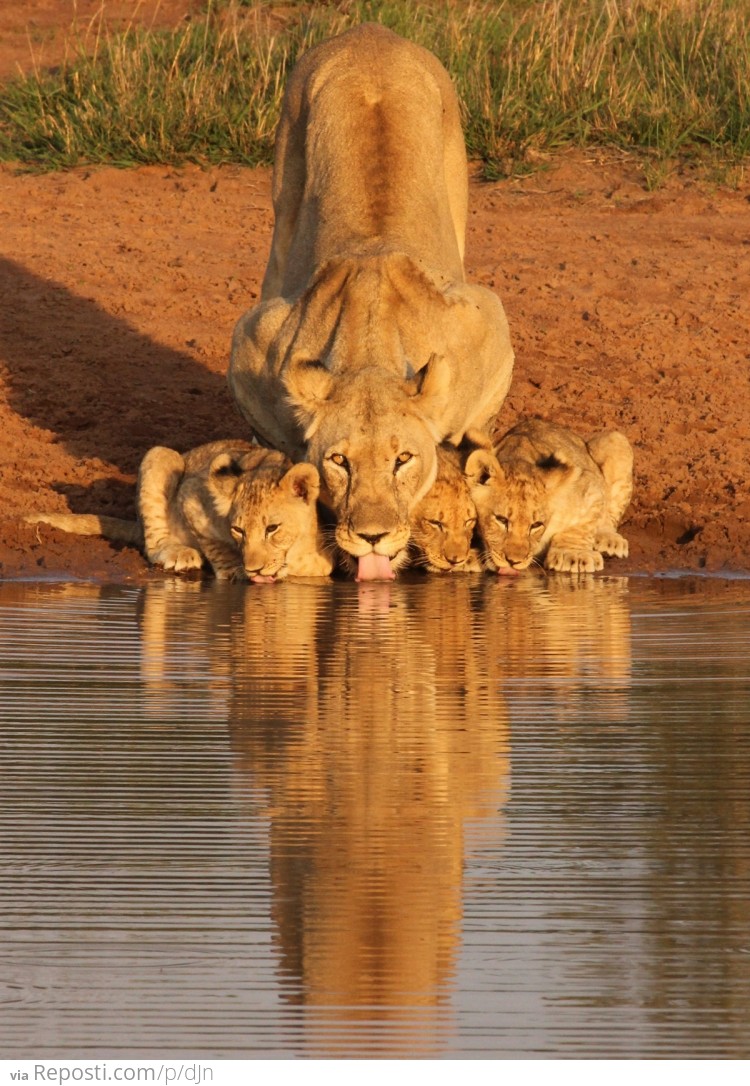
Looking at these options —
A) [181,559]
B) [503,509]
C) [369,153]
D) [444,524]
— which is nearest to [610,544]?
[503,509]

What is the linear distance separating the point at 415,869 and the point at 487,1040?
3.50ft

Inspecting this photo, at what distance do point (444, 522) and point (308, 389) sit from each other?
0.83 m

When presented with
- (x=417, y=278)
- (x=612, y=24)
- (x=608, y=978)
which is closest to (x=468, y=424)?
(x=417, y=278)

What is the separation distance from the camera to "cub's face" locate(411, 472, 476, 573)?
413 inches

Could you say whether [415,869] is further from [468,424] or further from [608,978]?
[468,424]

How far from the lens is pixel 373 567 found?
10.0m

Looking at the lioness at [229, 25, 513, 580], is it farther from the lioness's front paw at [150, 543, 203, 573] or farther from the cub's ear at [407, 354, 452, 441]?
the lioness's front paw at [150, 543, 203, 573]

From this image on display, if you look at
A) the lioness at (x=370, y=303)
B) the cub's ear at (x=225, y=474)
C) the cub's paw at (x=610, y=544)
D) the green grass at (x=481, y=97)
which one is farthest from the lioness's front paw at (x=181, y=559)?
the green grass at (x=481, y=97)

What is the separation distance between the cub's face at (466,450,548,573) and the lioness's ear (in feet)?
1.09

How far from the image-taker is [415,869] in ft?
18.9

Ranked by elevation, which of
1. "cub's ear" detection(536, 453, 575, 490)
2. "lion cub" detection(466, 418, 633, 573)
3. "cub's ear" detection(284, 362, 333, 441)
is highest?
"cub's ear" detection(284, 362, 333, 441)

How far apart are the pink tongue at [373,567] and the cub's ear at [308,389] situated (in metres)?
0.67

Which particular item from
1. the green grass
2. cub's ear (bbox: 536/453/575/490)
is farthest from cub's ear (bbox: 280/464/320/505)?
the green grass

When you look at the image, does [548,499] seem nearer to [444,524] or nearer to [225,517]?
[444,524]
